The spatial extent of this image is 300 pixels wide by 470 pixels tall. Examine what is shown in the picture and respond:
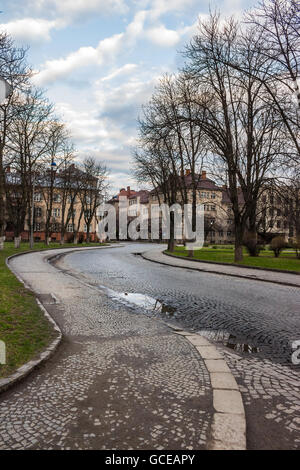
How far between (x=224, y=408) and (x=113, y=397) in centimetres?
114

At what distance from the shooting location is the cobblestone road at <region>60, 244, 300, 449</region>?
10.7 feet

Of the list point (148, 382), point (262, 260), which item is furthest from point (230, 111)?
point (148, 382)

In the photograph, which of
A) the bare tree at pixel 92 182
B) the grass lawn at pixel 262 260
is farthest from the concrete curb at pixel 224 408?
the bare tree at pixel 92 182

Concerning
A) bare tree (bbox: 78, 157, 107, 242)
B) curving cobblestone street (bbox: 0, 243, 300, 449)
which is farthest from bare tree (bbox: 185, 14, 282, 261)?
bare tree (bbox: 78, 157, 107, 242)

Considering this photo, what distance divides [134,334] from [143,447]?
3427 millimetres

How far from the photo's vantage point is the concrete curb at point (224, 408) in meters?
2.82

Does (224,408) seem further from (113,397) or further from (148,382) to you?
(113,397)

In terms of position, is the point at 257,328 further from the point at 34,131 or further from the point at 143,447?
the point at 34,131

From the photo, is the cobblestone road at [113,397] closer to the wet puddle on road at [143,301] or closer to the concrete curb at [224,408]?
the concrete curb at [224,408]

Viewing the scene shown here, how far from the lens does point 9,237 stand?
69.3 m

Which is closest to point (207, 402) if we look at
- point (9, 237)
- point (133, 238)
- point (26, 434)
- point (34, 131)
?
point (26, 434)

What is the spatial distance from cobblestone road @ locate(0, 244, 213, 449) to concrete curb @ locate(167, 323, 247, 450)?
80mm

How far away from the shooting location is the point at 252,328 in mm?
6660

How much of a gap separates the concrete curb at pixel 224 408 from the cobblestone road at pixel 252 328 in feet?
0.33
